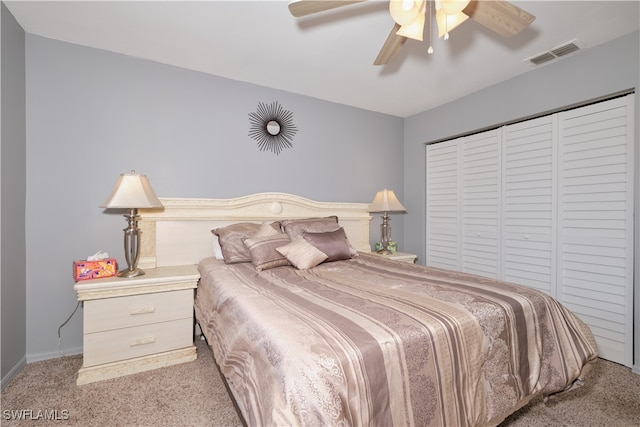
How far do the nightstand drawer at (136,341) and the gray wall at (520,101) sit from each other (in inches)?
115

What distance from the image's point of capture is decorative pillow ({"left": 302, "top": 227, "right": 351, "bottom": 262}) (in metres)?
2.41

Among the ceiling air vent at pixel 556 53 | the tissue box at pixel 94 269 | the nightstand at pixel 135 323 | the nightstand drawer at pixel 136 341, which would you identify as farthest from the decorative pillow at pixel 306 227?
the ceiling air vent at pixel 556 53

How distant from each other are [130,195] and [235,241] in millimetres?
811

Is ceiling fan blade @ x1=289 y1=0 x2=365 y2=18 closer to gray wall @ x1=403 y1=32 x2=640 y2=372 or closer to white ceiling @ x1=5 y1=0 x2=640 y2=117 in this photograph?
white ceiling @ x1=5 y1=0 x2=640 y2=117

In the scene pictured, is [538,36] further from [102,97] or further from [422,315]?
[102,97]

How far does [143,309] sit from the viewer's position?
6.57 ft

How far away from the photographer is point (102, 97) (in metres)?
2.33

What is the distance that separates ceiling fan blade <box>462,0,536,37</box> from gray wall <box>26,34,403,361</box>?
1.99 meters

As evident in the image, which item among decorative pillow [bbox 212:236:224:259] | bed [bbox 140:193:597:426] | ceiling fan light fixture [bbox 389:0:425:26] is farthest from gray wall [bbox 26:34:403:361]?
ceiling fan light fixture [bbox 389:0:425:26]

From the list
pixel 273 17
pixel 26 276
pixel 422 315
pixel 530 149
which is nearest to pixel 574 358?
pixel 422 315

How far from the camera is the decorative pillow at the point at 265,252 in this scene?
218cm

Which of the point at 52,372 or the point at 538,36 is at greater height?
the point at 538,36

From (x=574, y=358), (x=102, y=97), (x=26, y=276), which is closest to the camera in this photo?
(x=574, y=358)

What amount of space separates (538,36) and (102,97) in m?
3.40
